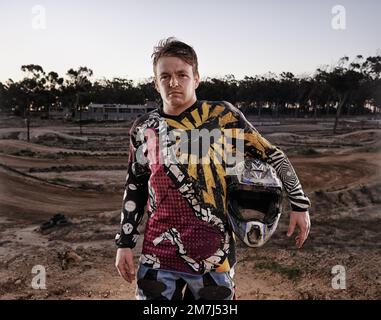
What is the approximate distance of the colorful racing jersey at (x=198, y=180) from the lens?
179cm

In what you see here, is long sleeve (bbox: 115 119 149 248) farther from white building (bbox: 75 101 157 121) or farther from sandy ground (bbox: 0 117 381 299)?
white building (bbox: 75 101 157 121)

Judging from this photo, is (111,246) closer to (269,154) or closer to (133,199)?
(133,199)

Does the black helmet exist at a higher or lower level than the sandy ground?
higher

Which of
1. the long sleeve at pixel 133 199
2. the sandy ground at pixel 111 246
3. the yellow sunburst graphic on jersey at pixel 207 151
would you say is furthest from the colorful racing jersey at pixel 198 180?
the sandy ground at pixel 111 246

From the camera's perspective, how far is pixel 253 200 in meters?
1.85

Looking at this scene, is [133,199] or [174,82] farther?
[133,199]

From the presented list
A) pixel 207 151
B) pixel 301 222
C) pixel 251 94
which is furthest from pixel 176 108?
pixel 251 94

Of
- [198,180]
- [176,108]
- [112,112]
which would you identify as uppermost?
→ [112,112]

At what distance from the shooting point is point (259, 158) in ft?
6.02

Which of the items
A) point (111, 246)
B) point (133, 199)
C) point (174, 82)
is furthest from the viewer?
point (111, 246)

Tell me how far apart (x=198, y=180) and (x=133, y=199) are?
39cm

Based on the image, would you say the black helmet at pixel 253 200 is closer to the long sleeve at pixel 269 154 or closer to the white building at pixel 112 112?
the long sleeve at pixel 269 154

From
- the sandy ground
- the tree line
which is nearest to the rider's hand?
the sandy ground

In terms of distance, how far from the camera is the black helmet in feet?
5.88
